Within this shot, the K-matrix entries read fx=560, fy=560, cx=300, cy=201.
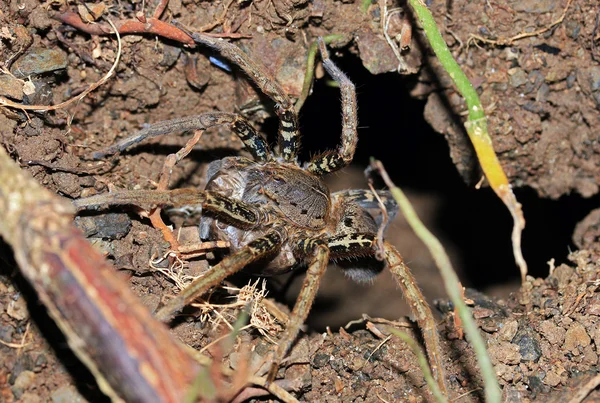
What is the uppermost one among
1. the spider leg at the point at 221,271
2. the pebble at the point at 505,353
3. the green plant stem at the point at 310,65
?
the green plant stem at the point at 310,65

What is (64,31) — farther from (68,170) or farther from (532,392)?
(532,392)

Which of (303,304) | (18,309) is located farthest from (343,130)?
(18,309)

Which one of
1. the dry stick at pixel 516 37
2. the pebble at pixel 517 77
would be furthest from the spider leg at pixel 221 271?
the pebble at pixel 517 77

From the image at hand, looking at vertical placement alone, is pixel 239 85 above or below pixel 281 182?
above

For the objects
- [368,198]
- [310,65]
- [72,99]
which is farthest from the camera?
[368,198]

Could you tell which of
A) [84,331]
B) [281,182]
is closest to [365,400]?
[281,182]

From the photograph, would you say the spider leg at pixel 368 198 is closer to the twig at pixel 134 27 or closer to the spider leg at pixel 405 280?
the spider leg at pixel 405 280

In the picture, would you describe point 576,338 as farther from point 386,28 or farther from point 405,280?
point 386,28
